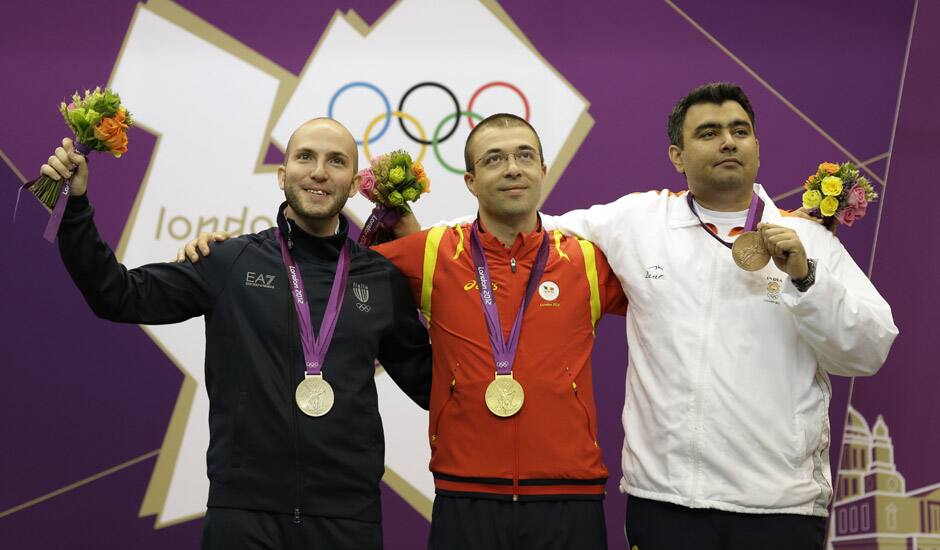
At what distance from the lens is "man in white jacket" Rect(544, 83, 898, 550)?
2773 millimetres

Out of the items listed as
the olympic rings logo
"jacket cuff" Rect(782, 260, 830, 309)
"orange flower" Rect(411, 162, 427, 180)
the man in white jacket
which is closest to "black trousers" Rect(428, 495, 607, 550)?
the man in white jacket

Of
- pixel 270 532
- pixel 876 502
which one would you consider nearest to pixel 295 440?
pixel 270 532

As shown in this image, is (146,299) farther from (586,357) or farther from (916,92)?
(916,92)

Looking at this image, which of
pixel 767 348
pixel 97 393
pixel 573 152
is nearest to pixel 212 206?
pixel 97 393

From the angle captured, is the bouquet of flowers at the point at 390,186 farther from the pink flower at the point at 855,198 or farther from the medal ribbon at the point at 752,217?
the pink flower at the point at 855,198

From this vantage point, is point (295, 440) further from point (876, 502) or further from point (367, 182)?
point (876, 502)

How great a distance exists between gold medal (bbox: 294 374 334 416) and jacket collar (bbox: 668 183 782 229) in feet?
4.04

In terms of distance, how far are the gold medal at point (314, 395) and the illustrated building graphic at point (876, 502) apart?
115 inches

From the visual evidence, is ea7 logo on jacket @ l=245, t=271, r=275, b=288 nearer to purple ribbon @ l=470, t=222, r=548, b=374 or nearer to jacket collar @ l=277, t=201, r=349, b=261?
jacket collar @ l=277, t=201, r=349, b=261

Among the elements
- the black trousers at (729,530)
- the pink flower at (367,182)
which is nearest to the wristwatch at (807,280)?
the black trousers at (729,530)

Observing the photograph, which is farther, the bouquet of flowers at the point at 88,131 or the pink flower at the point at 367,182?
the pink flower at the point at 367,182

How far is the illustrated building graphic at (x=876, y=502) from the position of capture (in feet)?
14.4

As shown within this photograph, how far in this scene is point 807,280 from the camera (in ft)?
8.87

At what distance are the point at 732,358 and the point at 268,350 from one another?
1406mm
